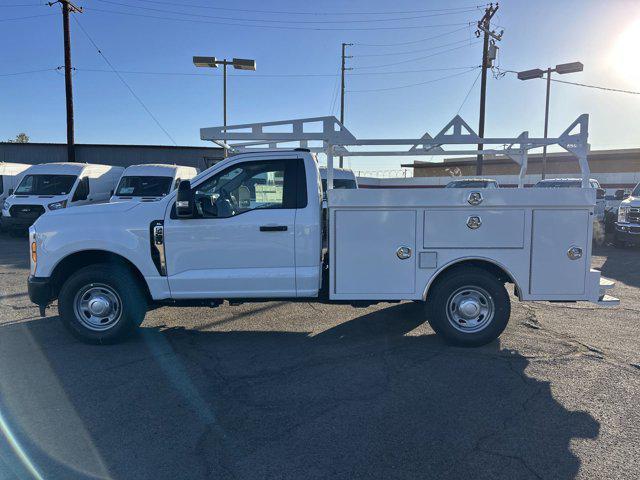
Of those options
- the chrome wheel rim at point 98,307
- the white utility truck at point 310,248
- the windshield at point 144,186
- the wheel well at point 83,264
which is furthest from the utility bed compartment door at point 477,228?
the windshield at point 144,186

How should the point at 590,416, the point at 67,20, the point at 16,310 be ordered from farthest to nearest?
1. the point at 67,20
2. the point at 16,310
3. the point at 590,416

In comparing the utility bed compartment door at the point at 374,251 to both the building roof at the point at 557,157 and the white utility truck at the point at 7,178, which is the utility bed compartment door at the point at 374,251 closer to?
the white utility truck at the point at 7,178

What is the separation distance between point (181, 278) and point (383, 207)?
2.34 metres

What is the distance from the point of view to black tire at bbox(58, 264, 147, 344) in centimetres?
536

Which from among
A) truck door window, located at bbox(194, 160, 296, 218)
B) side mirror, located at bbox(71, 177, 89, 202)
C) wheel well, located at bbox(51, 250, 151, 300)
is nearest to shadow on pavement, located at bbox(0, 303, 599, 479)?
wheel well, located at bbox(51, 250, 151, 300)

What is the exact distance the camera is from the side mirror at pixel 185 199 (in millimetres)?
5020

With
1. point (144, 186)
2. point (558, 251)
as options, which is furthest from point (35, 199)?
point (558, 251)

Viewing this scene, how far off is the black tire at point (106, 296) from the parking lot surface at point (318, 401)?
19 centimetres

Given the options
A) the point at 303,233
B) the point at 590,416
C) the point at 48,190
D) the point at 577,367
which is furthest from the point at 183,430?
the point at 48,190

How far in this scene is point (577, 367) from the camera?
16.1ft

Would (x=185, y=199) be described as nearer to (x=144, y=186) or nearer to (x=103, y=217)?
(x=103, y=217)

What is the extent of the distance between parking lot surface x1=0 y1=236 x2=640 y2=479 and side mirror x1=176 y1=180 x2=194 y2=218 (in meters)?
1.55

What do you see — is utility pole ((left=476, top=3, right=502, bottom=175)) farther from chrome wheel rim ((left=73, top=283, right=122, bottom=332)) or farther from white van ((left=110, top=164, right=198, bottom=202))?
chrome wheel rim ((left=73, top=283, right=122, bottom=332))

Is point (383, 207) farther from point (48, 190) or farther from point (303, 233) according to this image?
point (48, 190)
